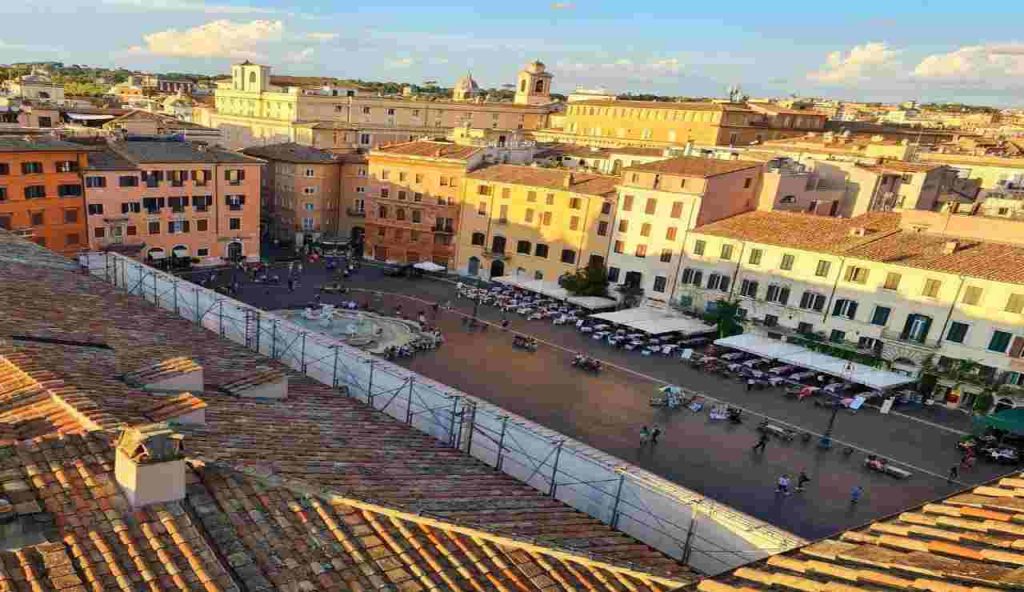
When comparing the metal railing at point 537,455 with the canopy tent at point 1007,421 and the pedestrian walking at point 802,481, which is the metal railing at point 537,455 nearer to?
the pedestrian walking at point 802,481

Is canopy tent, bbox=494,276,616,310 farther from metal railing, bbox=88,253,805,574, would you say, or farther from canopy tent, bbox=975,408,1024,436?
metal railing, bbox=88,253,805,574

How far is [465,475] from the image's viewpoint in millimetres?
13812

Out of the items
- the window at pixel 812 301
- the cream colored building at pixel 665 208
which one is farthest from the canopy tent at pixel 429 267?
the window at pixel 812 301

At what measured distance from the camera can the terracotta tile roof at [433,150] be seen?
66812 millimetres

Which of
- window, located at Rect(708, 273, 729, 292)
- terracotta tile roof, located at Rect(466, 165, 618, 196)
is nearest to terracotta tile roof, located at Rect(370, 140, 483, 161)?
terracotta tile roof, located at Rect(466, 165, 618, 196)

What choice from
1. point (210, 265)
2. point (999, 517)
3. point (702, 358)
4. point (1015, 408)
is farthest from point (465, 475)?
point (210, 265)

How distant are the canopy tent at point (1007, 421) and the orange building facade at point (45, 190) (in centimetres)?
5977

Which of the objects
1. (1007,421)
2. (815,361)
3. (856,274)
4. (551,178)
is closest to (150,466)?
(1007,421)

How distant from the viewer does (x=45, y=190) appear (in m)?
49.5

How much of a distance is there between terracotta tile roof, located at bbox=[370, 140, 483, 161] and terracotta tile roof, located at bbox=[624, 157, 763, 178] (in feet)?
59.8

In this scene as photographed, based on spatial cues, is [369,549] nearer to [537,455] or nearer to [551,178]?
[537,455]

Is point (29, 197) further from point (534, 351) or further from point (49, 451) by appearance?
point (49, 451)

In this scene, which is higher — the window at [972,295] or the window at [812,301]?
the window at [972,295]

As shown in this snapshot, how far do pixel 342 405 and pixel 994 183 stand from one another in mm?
77601
